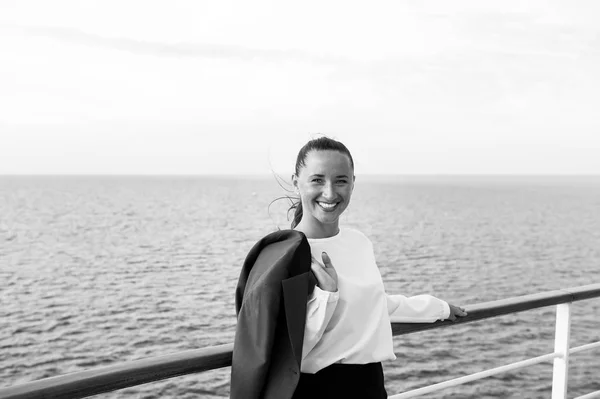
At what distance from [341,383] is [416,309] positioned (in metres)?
0.50

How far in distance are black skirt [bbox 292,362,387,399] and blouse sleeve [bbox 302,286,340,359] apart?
4.8 inches

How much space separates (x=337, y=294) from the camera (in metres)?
1.59

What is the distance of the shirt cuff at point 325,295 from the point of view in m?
1.57

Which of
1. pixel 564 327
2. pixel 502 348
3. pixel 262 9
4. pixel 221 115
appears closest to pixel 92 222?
pixel 262 9

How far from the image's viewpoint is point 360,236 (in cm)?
186

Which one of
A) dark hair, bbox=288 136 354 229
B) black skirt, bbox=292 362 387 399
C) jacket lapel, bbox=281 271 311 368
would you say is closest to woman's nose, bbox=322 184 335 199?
dark hair, bbox=288 136 354 229

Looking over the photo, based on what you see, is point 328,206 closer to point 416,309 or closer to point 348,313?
point 348,313

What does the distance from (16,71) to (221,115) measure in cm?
2992

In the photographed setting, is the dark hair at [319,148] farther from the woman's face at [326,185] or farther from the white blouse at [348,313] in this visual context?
the white blouse at [348,313]

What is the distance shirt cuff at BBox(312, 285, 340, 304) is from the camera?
1.57 meters

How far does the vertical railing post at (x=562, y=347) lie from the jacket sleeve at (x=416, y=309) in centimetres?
81

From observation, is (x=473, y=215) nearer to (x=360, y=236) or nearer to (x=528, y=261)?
(x=528, y=261)


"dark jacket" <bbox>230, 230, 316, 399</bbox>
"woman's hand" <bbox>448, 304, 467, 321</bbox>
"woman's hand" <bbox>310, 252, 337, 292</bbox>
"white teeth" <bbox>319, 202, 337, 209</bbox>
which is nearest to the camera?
"dark jacket" <bbox>230, 230, 316, 399</bbox>

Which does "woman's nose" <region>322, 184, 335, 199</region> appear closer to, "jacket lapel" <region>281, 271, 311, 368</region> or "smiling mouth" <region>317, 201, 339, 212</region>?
"smiling mouth" <region>317, 201, 339, 212</region>
